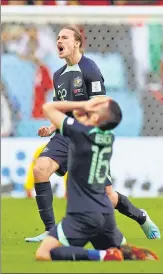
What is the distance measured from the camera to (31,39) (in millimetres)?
15148

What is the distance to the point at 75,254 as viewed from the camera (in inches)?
285

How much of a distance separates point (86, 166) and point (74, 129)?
11.2 inches

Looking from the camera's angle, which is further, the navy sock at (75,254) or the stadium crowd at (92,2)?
the stadium crowd at (92,2)

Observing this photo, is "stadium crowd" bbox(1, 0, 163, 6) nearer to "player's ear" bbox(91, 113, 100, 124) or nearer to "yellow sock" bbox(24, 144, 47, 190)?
"yellow sock" bbox(24, 144, 47, 190)

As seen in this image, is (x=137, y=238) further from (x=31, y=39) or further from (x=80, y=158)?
(x=31, y=39)

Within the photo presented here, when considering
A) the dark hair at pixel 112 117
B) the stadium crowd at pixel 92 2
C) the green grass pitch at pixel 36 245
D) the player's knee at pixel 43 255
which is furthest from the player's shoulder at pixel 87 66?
the stadium crowd at pixel 92 2

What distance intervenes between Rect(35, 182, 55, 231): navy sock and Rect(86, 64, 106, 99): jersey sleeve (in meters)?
0.90

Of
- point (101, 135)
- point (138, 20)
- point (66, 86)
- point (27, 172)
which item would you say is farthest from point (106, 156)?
point (138, 20)

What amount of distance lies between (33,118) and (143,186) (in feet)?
6.06

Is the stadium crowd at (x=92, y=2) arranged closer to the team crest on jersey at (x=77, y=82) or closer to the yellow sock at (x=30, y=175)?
the yellow sock at (x=30, y=175)

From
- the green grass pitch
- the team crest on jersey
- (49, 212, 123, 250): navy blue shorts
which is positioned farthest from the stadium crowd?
(49, 212, 123, 250): navy blue shorts

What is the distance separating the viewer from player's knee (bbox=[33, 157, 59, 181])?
9281 millimetres

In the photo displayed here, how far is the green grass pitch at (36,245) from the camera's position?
6902 millimetres

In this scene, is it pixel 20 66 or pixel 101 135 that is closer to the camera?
pixel 101 135
